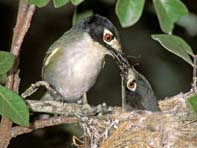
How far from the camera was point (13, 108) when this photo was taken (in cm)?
170

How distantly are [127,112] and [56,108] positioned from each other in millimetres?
654

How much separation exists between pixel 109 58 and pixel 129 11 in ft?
5.68

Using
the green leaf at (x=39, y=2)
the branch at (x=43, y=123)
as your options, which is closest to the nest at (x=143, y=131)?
the branch at (x=43, y=123)

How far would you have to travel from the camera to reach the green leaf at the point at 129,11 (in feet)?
5.91

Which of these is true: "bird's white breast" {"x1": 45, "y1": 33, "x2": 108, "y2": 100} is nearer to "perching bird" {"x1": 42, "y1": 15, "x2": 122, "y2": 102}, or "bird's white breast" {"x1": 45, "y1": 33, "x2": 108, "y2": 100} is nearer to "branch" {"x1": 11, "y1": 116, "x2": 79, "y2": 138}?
"perching bird" {"x1": 42, "y1": 15, "x2": 122, "y2": 102}

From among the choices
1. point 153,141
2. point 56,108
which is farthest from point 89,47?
point 56,108

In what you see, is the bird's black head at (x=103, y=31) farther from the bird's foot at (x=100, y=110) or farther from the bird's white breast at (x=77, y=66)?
the bird's foot at (x=100, y=110)

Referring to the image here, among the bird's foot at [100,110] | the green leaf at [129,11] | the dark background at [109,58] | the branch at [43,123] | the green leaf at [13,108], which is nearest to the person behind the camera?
the green leaf at [13,108]

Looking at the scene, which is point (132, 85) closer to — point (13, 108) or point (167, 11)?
point (167, 11)

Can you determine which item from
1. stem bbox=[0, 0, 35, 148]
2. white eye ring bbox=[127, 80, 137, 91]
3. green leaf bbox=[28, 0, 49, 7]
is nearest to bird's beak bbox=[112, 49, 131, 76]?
white eye ring bbox=[127, 80, 137, 91]

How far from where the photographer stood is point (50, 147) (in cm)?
326

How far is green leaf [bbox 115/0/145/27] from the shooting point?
180cm

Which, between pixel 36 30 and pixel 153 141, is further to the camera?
pixel 36 30

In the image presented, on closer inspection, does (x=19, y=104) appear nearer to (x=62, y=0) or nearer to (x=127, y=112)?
(x=62, y=0)
